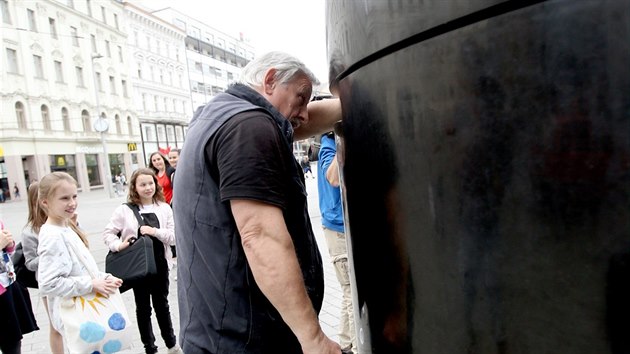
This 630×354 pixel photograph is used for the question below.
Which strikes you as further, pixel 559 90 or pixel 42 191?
pixel 42 191

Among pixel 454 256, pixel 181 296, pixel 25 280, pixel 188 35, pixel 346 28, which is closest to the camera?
pixel 454 256

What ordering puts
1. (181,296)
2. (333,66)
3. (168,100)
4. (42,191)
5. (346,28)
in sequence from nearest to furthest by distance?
(346,28) → (333,66) → (181,296) → (42,191) → (168,100)

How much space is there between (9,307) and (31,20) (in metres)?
34.1

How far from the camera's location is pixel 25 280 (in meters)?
3.12

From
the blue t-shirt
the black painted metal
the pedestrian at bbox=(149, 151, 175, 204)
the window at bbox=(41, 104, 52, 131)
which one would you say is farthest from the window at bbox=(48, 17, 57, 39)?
the black painted metal

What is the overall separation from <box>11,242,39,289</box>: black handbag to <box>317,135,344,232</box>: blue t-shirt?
216 cm

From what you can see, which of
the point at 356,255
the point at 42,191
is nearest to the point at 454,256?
the point at 356,255

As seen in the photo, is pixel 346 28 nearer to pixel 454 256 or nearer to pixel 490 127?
pixel 490 127

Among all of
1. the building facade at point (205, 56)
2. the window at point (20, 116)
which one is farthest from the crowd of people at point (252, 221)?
the building facade at point (205, 56)

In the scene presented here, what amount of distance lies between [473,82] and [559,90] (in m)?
0.12

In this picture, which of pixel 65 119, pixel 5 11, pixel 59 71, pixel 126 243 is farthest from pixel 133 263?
pixel 59 71

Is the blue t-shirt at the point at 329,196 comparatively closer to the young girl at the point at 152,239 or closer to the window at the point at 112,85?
the young girl at the point at 152,239

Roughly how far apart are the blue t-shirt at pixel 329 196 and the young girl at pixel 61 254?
57.0 inches

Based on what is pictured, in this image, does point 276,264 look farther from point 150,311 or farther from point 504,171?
point 150,311
